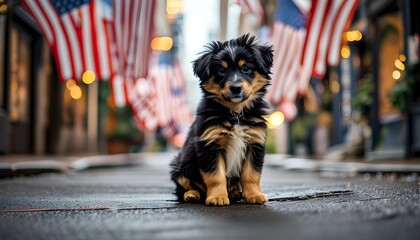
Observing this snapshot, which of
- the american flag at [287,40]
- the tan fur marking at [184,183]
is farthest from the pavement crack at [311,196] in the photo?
the american flag at [287,40]

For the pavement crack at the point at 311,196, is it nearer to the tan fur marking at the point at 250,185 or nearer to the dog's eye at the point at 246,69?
the tan fur marking at the point at 250,185

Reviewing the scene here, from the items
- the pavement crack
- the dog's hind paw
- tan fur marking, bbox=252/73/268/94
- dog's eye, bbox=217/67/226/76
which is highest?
dog's eye, bbox=217/67/226/76

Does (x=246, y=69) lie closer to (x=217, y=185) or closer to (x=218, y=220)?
(x=217, y=185)

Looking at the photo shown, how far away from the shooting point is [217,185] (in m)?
3.89

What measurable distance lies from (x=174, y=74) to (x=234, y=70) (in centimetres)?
1753

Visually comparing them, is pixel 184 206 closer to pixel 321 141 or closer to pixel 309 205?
pixel 309 205

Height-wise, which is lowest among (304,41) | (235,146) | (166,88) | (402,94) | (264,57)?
(235,146)

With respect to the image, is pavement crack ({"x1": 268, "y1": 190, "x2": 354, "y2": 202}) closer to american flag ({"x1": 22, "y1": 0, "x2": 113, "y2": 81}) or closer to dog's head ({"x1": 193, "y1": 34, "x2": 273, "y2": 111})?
dog's head ({"x1": 193, "y1": 34, "x2": 273, "y2": 111})

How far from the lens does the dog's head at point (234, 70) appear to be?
12.7 feet

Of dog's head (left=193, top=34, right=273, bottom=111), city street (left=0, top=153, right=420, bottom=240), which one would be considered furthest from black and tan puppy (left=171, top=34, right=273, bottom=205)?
city street (left=0, top=153, right=420, bottom=240)

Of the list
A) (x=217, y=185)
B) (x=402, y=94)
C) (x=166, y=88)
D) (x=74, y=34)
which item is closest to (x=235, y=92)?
(x=217, y=185)

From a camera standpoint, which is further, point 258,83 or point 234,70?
point 258,83

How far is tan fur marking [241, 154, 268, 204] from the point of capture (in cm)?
398

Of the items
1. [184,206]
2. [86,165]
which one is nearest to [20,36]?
[86,165]
